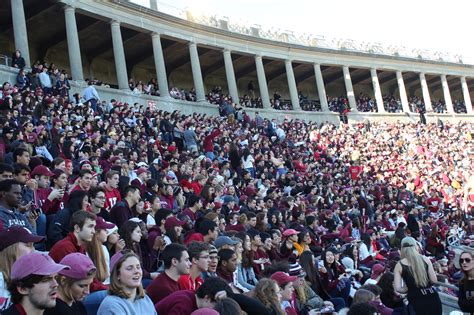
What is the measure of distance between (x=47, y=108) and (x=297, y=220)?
7299 millimetres

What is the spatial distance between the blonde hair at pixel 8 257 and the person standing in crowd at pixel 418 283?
4.36 meters

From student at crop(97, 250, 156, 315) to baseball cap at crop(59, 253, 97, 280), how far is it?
23cm

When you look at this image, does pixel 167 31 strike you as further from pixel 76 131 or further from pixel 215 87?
pixel 76 131

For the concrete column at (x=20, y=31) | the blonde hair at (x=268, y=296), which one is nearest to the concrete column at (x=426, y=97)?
the concrete column at (x=20, y=31)

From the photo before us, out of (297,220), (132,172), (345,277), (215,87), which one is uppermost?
(215,87)

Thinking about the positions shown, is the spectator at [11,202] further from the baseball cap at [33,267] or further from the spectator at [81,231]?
the baseball cap at [33,267]

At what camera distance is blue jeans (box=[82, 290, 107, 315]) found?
4621mm

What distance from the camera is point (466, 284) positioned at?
21.0 ft

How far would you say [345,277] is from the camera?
28.5 feet

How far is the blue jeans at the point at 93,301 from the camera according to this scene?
15.2 ft

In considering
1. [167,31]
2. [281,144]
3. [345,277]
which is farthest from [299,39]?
[345,277]

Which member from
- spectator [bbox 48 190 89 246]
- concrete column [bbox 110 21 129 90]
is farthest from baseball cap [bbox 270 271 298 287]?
concrete column [bbox 110 21 129 90]

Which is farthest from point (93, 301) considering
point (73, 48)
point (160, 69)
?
point (160, 69)

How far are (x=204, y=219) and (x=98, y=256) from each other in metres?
2.61
